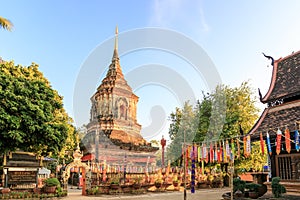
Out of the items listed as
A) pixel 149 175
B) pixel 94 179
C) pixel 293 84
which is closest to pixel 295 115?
pixel 293 84

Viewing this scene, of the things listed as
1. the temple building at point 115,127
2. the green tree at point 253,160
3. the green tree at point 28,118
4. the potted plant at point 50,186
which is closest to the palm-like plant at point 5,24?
the green tree at point 28,118

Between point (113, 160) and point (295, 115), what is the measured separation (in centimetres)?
2303

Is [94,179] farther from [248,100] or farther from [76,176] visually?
[248,100]

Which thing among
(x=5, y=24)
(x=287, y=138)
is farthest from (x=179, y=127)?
(x=5, y=24)

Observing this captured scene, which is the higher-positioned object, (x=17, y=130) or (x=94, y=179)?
(x=17, y=130)

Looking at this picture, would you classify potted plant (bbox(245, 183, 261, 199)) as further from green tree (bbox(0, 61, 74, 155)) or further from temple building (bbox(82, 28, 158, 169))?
temple building (bbox(82, 28, 158, 169))

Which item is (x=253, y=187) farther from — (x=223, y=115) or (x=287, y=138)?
(x=223, y=115)

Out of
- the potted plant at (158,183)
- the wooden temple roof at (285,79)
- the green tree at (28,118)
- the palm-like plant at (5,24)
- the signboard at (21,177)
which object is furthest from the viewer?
the potted plant at (158,183)

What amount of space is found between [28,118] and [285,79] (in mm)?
16728

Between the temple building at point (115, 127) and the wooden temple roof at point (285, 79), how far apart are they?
20.0 meters

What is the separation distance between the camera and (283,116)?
54.2 feet

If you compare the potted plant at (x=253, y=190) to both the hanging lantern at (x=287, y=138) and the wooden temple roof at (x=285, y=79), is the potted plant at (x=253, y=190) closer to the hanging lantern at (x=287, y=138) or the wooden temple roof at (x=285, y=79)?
the hanging lantern at (x=287, y=138)

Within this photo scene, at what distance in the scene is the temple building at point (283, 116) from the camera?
1585 cm

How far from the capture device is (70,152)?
39.3 metres
